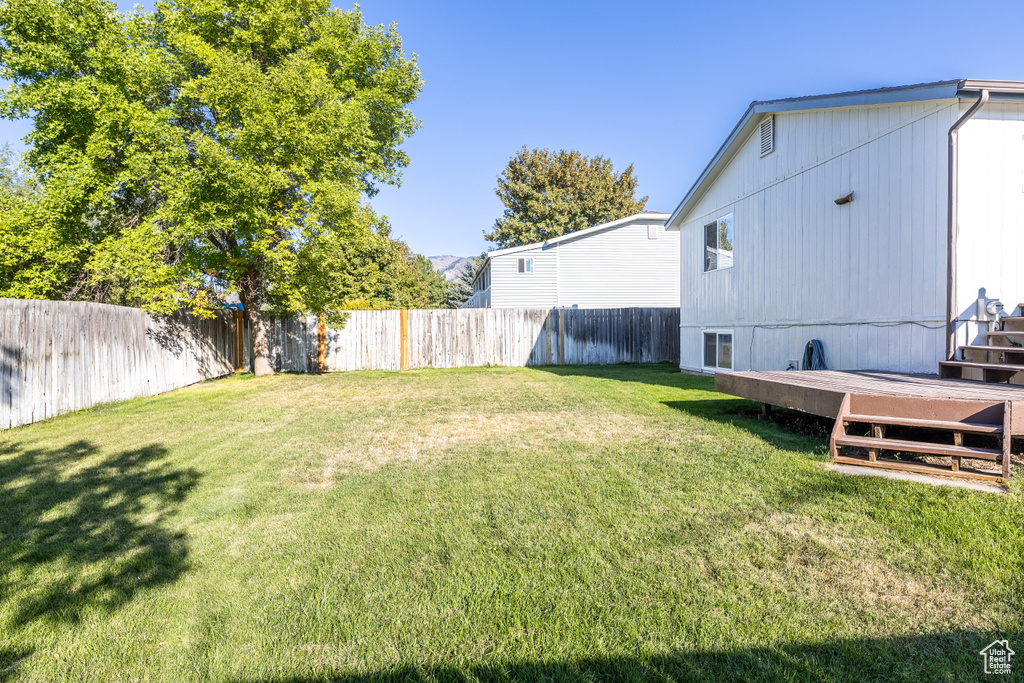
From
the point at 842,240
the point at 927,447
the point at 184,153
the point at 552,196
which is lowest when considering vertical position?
the point at 927,447

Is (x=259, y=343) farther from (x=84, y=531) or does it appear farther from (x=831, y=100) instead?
(x=831, y=100)

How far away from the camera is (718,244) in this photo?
11.3m

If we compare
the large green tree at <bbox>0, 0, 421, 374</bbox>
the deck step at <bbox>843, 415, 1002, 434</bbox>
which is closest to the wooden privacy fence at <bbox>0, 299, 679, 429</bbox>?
the large green tree at <bbox>0, 0, 421, 374</bbox>

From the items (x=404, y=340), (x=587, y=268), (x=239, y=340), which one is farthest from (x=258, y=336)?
(x=587, y=268)

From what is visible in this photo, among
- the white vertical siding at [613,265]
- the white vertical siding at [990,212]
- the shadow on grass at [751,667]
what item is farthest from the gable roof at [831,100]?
the white vertical siding at [613,265]

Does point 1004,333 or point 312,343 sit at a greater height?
point 1004,333

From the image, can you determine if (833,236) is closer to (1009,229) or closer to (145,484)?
(1009,229)

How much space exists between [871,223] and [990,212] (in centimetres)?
127

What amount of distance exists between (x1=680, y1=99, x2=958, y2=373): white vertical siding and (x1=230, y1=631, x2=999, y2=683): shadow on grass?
5.53 meters

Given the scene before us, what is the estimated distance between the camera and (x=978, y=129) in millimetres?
5891

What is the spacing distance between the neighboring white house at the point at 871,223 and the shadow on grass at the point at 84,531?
804 cm

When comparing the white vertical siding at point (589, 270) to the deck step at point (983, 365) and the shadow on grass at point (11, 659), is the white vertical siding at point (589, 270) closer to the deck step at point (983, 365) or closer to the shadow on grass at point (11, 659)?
the deck step at point (983, 365)

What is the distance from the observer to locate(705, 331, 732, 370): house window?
36.3 ft

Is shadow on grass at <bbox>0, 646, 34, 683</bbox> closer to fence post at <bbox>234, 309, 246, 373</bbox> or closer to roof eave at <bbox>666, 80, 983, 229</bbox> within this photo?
roof eave at <bbox>666, 80, 983, 229</bbox>
